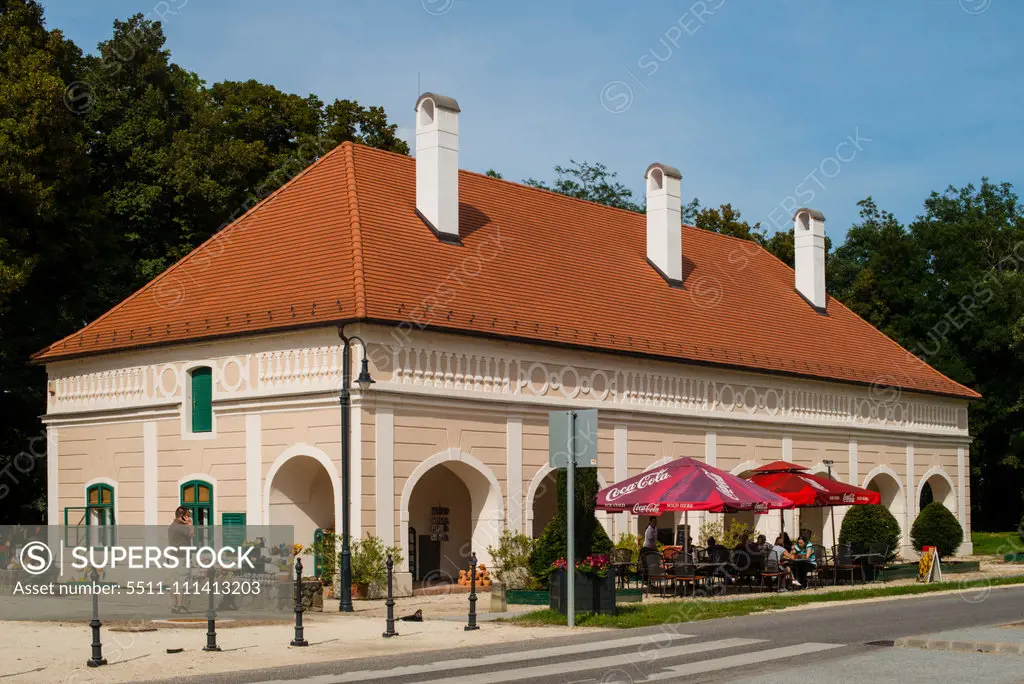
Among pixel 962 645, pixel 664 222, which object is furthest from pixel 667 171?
pixel 962 645

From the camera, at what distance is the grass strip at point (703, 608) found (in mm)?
20734

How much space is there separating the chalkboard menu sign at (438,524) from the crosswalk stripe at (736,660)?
14320 mm

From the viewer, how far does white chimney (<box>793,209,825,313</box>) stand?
1757 inches

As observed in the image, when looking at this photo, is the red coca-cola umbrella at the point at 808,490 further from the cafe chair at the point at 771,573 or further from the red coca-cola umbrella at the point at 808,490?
the cafe chair at the point at 771,573

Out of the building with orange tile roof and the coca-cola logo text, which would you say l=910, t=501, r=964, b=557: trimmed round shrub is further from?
the coca-cola logo text

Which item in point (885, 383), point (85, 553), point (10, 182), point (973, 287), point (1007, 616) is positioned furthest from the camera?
point (973, 287)

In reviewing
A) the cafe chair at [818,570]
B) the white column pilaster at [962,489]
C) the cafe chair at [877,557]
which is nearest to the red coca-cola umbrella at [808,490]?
the cafe chair at [818,570]

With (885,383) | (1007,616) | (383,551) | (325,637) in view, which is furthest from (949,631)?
(885,383)

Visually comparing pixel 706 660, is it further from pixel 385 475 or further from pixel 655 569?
pixel 385 475

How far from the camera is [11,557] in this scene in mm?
26859

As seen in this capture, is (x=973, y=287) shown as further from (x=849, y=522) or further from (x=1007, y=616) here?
(x=1007, y=616)

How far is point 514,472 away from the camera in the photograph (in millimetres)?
29375

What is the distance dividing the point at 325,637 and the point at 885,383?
27.2 m

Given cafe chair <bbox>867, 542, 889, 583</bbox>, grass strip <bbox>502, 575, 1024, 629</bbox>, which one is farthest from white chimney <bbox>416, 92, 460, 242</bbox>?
cafe chair <bbox>867, 542, 889, 583</bbox>
